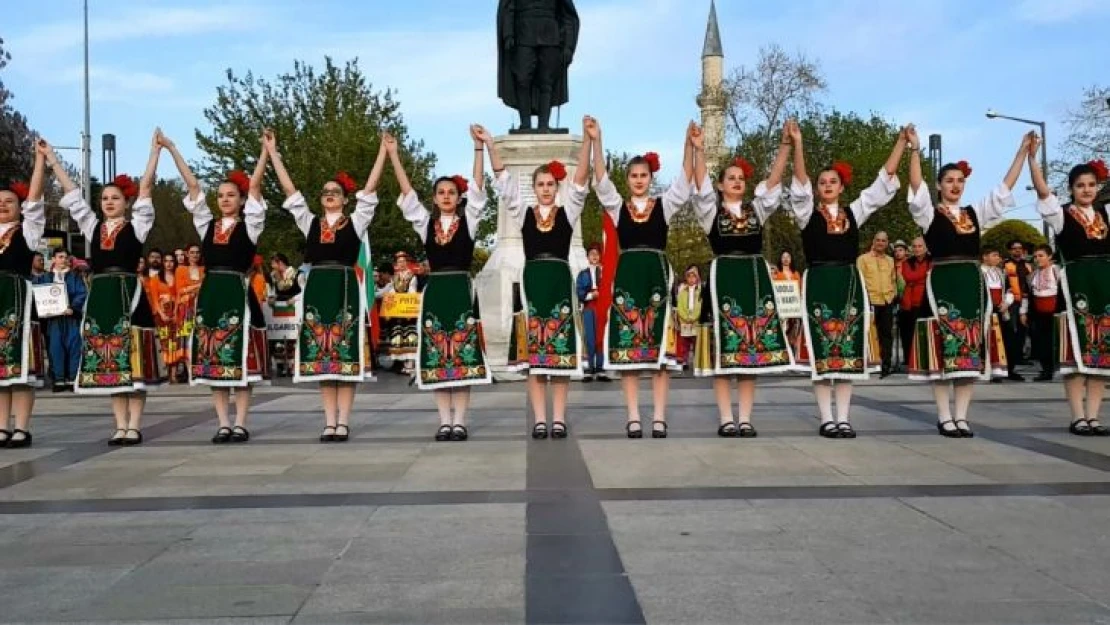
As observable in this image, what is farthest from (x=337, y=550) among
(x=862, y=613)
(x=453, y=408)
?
(x=453, y=408)

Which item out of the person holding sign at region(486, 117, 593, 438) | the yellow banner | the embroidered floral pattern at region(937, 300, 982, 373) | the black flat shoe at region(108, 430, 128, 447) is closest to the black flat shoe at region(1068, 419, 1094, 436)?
the embroidered floral pattern at region(937, 300, 982, 373)

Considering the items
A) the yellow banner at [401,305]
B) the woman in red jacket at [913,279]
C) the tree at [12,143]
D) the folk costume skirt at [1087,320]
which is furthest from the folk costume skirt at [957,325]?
the tree at [12,143]

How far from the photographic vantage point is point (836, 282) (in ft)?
24.8

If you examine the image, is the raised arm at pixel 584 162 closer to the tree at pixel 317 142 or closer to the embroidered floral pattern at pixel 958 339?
the embroidered floral pattern at pixel 958 339

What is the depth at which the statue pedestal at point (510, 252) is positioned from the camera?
50.3 ft

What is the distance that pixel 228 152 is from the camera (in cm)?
3738

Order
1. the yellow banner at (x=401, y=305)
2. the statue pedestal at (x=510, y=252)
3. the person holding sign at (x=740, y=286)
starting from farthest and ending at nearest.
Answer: the yellow banner at (x=401, y=305) → the statue pedestal at (x=510, y=252) → the person holding sign at (x=740, y=286)

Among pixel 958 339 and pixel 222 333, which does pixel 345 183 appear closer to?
pixel 222 333

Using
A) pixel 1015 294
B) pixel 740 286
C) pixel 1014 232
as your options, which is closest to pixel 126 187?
pixel 740 286

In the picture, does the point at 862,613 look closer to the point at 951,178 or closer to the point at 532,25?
the point at 951,178

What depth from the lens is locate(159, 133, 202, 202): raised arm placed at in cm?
746

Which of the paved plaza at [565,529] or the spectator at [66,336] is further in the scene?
the spectator at [66,336]

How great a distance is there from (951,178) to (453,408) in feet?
13.8

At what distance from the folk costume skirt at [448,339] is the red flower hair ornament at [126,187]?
94.9 inches
